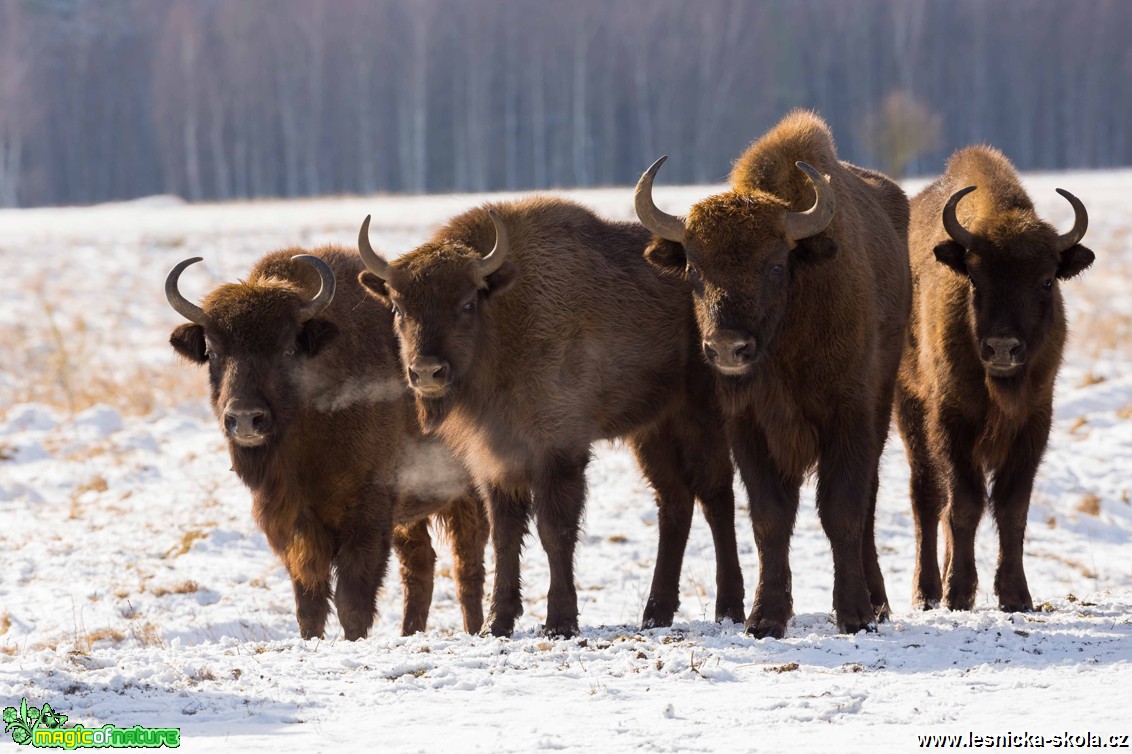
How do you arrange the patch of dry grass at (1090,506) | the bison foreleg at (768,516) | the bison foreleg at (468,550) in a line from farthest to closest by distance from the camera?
the patch of dry grass at (1090,506) < the bison foreleg at (468,550) < the bison foreleg at (768,516)

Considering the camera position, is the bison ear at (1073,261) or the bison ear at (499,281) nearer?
the bison ear at (499,281)

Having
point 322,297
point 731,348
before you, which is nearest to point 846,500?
point 731,348

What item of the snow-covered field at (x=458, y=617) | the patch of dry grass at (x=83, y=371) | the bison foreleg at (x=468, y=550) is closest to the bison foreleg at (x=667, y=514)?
the snow-covered field at (x=458, y=617)

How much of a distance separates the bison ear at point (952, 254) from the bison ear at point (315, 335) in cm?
332

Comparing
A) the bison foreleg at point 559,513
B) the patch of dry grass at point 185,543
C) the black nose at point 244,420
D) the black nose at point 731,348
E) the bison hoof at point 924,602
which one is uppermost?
the black nose at point 731,348

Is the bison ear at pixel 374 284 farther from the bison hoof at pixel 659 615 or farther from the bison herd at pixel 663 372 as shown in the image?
the bison hoof at pixel 659 615

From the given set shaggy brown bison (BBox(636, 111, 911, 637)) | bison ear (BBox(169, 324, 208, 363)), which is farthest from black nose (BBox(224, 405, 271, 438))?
shaggy brown bison (BBox(636, 111, 911, 637))

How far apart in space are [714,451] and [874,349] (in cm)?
117

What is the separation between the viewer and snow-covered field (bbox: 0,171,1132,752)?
192 inches

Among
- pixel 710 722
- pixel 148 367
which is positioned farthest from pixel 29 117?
pixel 710 722

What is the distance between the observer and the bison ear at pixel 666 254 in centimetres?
689

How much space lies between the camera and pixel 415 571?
8.78 m

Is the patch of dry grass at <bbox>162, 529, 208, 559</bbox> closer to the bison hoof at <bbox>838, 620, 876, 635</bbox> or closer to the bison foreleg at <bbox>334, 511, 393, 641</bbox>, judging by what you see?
the bison foreleg at <bbox>334, 511, 393, 641</bbox>

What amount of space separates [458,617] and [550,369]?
3.07 meters
